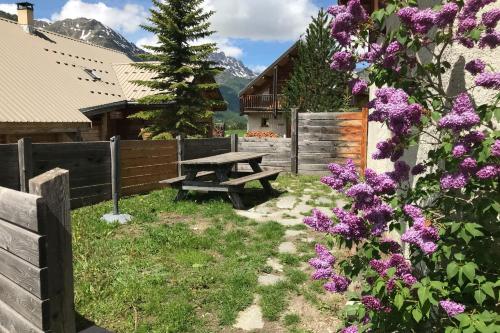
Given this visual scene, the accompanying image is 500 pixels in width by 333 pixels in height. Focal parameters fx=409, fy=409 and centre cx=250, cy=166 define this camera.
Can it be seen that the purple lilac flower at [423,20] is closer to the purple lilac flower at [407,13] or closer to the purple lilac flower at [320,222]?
the purple lilac flower at [407,13]

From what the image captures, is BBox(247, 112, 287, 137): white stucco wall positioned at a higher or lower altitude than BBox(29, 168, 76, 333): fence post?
higher

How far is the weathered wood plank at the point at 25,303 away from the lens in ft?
8.08

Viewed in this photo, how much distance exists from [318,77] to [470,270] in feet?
69.5

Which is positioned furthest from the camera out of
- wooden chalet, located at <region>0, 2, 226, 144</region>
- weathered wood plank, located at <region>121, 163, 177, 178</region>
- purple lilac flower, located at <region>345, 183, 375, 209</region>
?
wooden chalet, located at <region>0, 2, 226, 144</region>

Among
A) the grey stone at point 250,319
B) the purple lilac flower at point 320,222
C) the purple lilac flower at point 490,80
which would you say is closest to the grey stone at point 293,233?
the grey stone at point 250,319

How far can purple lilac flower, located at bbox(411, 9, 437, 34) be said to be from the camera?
2.15 meters

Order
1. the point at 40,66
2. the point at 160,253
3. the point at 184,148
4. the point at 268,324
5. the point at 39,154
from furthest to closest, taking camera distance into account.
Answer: the point at 40,66 → the point at 184,148 → the point at 39,154 → the point at 160,253 → the point at 268,324

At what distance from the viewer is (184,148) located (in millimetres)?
11531

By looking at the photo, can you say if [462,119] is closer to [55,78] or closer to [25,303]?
[25,303]

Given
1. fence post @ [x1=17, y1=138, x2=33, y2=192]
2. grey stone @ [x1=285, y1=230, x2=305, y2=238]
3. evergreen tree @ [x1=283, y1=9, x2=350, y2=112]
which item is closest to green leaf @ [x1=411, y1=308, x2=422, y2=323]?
grey stone @ [x1=285, y1=230, x2=305, y2=238]

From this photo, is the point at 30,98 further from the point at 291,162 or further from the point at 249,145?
the point at 291,162

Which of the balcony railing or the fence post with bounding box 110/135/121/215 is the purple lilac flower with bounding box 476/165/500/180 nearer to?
the fence post with bounding box 110/135/121/215

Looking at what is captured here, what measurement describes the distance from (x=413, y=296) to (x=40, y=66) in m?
19.2

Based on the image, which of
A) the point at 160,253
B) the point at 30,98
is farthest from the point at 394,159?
the point at 30,98
